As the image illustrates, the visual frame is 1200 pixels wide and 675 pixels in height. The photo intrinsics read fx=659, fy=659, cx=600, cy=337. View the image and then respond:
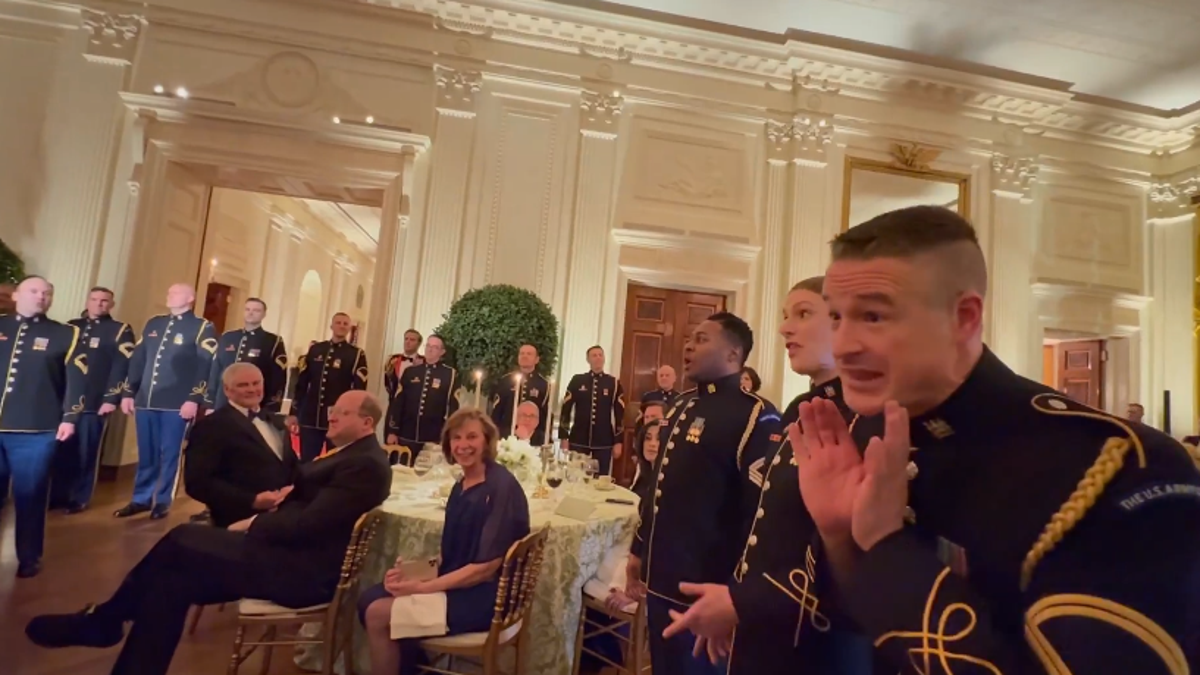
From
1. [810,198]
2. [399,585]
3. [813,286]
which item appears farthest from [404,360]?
[813,286]

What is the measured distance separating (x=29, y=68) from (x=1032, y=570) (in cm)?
938

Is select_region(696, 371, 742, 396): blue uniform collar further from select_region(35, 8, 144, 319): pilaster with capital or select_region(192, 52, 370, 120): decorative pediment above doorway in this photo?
select_region(35, 8, 144, 319): pilaster with capital

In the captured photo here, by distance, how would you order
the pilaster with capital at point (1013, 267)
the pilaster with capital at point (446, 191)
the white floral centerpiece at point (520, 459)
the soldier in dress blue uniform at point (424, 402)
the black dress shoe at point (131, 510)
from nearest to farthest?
the white floral centerpiece at point (520, 459), the black dress shoe at point (131, 510), the soldier in dress blue uniform at point (424, 402), the pilaster with capital at point (446, 191), the pilaster with capital at point (1013, 267)

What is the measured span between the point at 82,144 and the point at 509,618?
718 centimetres

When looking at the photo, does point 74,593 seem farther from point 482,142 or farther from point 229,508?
point 482,142

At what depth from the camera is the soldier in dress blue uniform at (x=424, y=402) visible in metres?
6.33

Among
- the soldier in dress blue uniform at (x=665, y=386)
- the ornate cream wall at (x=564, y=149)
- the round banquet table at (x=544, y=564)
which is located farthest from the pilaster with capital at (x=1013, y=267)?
the round banquet table at (x=544, y=564)

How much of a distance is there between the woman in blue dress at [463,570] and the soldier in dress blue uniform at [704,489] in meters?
0.60

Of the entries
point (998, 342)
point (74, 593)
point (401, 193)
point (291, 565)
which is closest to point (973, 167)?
point (998, 342)

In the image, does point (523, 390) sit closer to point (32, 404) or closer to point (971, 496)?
point (32, 404)

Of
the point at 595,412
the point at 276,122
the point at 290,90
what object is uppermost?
the point at 290,90

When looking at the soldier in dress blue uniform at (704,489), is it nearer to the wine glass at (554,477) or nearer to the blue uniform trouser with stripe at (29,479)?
the wine glass at (554,477)

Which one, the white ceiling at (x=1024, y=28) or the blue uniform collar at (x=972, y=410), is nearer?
the blue uniform collar at (x=972, y=410)

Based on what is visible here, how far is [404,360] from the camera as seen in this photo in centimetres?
673
